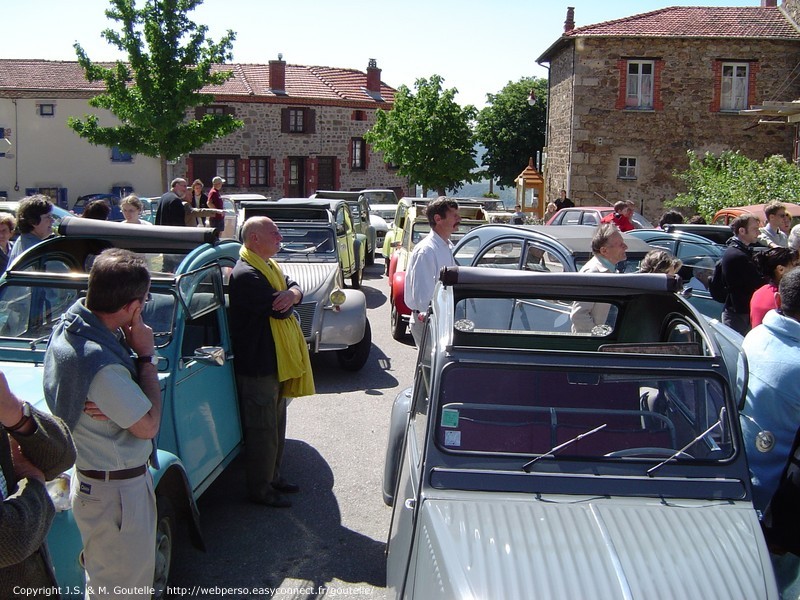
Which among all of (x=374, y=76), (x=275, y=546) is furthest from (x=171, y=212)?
(x=374, y=76)

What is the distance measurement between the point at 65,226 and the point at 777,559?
4.50 meters

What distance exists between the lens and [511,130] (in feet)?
180

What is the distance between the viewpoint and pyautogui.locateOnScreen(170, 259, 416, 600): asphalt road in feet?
15.2

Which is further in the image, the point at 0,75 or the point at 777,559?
the point at 0,75

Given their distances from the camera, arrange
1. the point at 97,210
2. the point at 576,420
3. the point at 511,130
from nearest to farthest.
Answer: the point at 576,420 → the point at 97,210 → the point at 511,130

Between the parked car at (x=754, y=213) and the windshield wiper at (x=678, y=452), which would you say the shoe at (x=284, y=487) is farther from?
the parked car at (x=754, y=213)

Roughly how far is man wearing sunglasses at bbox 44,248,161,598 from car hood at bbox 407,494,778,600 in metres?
1.24

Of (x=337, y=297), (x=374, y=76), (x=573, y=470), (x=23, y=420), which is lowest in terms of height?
(x=573, y=470)

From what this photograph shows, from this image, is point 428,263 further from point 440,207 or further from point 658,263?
point 658,263

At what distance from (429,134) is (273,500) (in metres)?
31.5

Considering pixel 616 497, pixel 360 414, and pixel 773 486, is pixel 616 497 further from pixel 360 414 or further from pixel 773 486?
pixel 360 414

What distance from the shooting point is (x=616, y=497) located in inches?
127

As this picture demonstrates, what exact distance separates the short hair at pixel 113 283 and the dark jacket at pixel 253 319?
1986mm

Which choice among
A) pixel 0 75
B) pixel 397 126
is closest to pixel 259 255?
pixel 397 126
